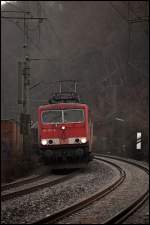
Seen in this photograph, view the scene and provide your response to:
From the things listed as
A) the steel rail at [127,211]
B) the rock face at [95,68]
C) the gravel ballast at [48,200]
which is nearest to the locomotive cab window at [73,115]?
the gravel ballast at [48,200]

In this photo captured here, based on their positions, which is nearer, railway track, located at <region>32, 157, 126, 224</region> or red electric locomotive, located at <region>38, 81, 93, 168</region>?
railway track, located at <region>32, 157, 126, 224</region>

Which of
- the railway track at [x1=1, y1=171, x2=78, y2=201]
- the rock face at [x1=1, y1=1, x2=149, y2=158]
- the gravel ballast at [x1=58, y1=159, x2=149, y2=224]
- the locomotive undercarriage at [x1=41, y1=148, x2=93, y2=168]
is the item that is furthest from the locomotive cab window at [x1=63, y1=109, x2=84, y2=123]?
the rock face at [x1=1, y1=1, x2=149, y2=158]

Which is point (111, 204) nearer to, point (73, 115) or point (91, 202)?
point (91, 202)

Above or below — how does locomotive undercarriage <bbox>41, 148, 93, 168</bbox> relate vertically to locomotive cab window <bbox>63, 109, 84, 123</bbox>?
below

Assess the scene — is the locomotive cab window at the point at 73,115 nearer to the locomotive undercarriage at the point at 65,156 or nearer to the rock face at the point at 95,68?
the locomotive undercarriage at the point at 65,156

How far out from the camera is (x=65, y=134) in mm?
18172

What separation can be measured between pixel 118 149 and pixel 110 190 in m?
22.4

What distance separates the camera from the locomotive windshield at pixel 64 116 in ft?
60.5

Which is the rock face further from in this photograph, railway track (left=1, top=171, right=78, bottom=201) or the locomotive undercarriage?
railway track (left=1, top=171, right=78, bottom=201)


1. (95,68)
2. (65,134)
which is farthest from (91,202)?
(95,68)

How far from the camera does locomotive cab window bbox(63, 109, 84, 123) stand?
18.4 meters

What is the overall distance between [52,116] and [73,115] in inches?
33.9

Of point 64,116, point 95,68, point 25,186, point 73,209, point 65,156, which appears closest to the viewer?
point 73,209

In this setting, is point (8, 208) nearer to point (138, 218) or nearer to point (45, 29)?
point (138, 218)
